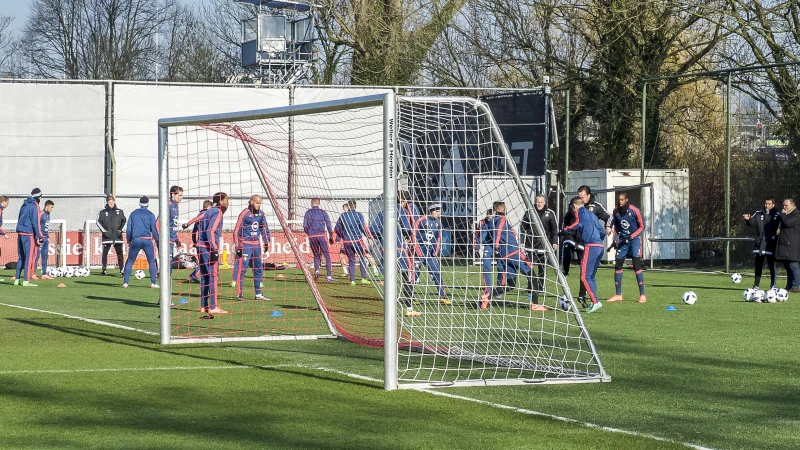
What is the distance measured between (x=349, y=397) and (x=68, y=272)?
1788 centimetres

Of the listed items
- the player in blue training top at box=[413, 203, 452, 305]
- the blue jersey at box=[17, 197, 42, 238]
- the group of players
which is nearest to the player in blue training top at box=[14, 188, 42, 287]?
the blue jersey at box=[17, 197, 42, 238]

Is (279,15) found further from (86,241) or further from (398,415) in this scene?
(398,415)

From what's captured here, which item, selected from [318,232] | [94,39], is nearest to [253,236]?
[318,232]

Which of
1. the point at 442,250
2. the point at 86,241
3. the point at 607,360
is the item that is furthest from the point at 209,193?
the point at 607,360

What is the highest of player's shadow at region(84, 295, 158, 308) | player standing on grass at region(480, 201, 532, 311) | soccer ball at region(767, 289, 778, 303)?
player standing on grass at region(480, 201, 532, 311)

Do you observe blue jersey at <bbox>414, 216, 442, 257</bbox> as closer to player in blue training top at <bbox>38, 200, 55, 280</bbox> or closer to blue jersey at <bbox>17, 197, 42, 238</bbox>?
blue jersey at <bbox>17, 197, 42, 238</bbox>

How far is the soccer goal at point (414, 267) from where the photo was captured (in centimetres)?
962

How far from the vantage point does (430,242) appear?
453 inches

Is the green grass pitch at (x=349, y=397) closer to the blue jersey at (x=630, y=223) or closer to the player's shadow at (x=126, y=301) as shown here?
the player's shadow at (x=126, y=301)

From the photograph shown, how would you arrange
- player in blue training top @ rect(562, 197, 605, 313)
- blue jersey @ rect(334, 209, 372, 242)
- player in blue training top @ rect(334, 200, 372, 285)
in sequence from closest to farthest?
player in blue training top @ rect(334, 200, 372, 285)
blue jersey @ rect(334, 209, 372, 242)
player in blue training top @ rect(562, 197, 605, 313)

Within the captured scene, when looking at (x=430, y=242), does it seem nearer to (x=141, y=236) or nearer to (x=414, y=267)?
(x=414, y=267)

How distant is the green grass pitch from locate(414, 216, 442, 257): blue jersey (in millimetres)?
1309

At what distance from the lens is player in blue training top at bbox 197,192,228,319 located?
15062mm

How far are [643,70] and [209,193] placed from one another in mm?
13523
